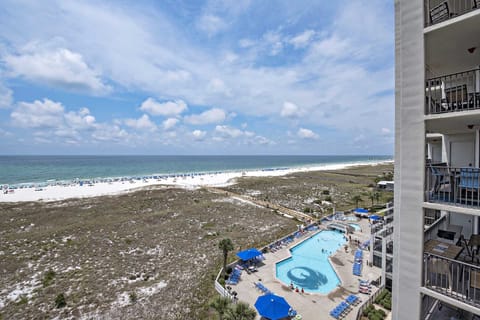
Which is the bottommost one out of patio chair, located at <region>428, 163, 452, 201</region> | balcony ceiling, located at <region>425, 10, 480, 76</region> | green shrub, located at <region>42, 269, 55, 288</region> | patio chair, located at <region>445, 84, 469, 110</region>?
green shrub, located at <region>42, 269, 55, 288</region>

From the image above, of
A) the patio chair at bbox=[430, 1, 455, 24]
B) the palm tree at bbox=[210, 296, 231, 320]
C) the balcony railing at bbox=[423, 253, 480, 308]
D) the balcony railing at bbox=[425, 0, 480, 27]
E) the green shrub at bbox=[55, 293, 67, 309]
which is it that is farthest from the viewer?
the green shrub at bbox=[55, 293, 67, 309]

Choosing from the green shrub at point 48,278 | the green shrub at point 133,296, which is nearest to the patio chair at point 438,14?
the green shrub at point 133,296

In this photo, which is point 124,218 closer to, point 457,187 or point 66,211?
point 66,211

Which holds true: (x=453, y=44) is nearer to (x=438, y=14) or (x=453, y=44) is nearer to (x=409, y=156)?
(x=438, y=14)

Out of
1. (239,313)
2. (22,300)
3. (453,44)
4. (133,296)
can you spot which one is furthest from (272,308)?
(22,300)

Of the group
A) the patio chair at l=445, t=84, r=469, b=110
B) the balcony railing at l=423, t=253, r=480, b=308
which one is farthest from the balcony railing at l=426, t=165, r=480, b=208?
the patio chair at l=445, t=84, r=469, b=110

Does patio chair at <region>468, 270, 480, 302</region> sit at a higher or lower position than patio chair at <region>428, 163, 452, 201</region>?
lower

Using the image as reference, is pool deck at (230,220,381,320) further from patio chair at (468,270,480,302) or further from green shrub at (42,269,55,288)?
green shrub at (42,269,55,288)
